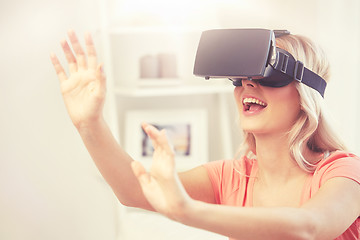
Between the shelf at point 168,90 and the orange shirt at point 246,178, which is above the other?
the orange shirt at point 246,178

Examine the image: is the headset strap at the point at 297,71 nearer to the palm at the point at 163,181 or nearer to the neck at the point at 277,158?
the neck at the point at 277,158

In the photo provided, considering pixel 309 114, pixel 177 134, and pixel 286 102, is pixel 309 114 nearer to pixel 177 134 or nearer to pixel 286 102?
pixel 286 102

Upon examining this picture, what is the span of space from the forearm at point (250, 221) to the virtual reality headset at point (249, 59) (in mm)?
357

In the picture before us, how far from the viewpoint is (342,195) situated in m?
1.11

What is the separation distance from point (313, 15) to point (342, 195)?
1.73 meters

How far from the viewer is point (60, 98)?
2.65 metres

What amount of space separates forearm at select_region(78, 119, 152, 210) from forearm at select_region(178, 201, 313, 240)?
0.42 meters

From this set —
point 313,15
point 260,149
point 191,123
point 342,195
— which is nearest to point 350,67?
point 313,15

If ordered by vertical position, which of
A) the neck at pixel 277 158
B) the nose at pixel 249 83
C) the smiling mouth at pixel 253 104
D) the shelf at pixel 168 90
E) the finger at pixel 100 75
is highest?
the finger at pixel 100 75

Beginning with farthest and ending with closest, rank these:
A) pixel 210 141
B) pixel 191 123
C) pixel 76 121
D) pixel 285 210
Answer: pixel 210 141, pixel 191 123, pixel 76 121, pixel 285 210

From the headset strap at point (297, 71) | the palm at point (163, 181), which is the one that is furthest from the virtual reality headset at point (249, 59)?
the palm at point (163, 181)

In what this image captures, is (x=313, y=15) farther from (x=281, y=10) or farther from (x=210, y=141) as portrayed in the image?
(x=210, y=141)

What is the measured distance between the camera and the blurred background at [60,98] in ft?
8.34

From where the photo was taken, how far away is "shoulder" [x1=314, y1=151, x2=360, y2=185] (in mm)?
1173
